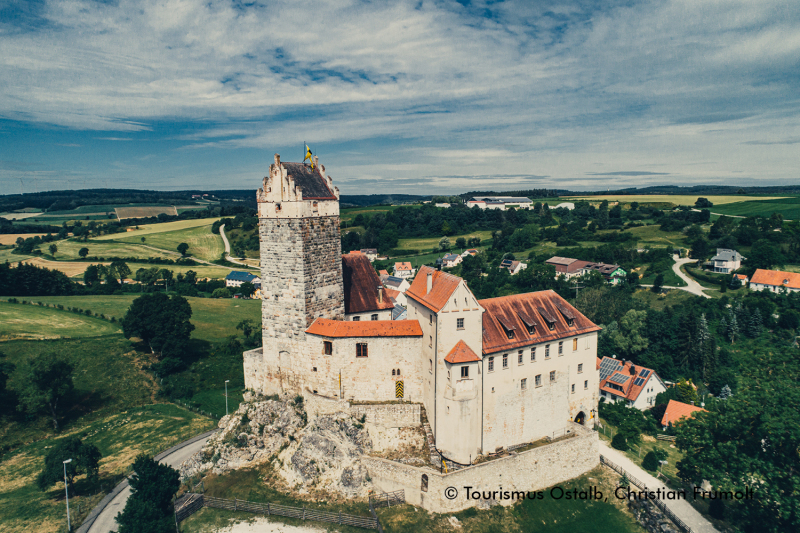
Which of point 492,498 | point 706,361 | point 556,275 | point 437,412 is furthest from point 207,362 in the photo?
point 556,275

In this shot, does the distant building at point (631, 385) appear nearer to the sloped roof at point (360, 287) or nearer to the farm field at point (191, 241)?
the sloped roof at point (360, 287)

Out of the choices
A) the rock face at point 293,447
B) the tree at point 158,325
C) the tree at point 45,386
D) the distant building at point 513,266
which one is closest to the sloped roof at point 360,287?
the rock face at point 293,447

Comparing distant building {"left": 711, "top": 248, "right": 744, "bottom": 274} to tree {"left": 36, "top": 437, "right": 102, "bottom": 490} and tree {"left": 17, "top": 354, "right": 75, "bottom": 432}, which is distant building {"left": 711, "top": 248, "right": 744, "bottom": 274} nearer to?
tree {"left": 36, "top": 437, "right": 102, "bottom": 490}

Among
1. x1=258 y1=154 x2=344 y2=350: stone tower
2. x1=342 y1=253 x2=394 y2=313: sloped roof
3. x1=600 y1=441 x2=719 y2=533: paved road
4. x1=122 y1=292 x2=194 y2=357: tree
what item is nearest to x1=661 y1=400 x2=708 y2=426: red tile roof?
x1=600 y1=441 x2=719 y2=533: paved road

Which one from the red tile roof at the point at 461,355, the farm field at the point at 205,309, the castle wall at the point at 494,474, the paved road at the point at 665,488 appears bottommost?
the paved road at the point at 665,488

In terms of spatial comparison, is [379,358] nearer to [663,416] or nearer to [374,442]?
[374,442]

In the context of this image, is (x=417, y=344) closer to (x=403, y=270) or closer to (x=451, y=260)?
(x=403, y=270)

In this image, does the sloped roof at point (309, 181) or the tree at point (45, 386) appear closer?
the sloped roof at point (309, 181)

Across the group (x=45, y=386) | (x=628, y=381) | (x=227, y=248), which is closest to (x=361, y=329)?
(x=45, y=386)
